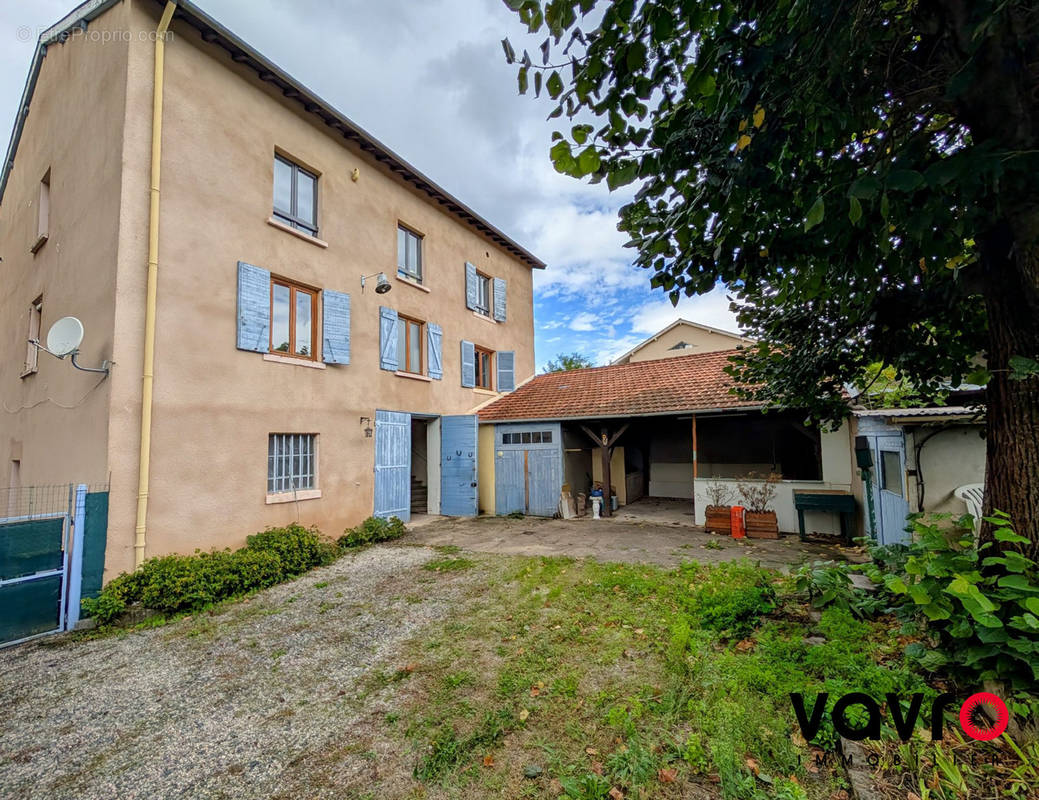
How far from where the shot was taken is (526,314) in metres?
16.2

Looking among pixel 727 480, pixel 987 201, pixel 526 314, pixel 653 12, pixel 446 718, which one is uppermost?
pixel 526 314

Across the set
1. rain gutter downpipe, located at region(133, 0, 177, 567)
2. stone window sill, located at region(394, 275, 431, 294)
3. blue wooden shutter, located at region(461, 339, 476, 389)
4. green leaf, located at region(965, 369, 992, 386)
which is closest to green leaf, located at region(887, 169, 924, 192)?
green leaf, located at region(965, 369, 992, 386)

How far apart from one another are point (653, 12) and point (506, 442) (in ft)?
36.1

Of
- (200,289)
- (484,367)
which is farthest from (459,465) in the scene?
(200,289)

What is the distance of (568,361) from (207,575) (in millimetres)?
38349

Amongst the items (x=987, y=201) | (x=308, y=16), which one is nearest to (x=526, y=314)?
(x=308, y=16)

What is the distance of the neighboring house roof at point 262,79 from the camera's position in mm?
6891

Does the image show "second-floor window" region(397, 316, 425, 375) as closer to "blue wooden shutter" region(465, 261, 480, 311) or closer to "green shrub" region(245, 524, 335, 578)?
"blue wooden shutter" region(465, 261, 480, 311)

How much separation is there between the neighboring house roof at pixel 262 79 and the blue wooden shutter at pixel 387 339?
357 centimetres

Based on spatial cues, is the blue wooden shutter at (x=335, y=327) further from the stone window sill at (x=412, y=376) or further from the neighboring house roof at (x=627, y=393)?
the neighboring house roof at (x=627, y=393)

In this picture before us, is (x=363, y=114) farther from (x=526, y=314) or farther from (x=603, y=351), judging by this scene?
(x=603, y=351)

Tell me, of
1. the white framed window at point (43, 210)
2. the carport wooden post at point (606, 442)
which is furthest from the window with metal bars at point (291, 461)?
the carport wooden post at point (606, 442)

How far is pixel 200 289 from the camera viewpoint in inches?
270

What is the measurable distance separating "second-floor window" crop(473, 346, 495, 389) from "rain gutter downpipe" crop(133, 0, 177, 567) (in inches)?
336
